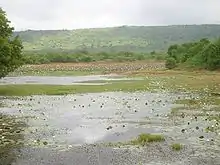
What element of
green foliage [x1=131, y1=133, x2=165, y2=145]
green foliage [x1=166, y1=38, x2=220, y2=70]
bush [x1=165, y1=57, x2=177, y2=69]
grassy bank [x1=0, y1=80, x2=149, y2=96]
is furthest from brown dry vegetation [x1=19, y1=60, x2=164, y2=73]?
green foliage [x1=131, y1=133, x2=165, y2=145]

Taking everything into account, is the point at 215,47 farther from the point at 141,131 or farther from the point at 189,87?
the point at 141,131

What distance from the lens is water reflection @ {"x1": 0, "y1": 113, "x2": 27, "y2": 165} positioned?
28109mm

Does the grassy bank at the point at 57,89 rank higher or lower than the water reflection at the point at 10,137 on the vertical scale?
lower

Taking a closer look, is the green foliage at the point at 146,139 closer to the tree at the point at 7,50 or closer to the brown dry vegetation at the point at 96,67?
the tree at the point at 7,50

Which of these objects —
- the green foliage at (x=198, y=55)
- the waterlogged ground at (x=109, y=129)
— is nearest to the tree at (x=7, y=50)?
the waterlogged ground at (x=109, y=129)

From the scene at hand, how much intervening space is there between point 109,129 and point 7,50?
31913 mm

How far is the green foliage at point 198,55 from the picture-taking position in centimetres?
10612

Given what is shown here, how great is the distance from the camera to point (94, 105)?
176 feet

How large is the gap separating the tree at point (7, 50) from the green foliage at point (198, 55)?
5199 cm

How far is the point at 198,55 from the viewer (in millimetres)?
114875

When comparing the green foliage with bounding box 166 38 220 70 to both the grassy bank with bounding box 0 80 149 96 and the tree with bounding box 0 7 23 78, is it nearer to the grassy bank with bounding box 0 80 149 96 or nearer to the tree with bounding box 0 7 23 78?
the grassy bank with bounding box 0 80 149 96

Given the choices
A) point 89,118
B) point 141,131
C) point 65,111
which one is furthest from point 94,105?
point 141,131

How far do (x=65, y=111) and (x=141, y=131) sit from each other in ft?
47.5

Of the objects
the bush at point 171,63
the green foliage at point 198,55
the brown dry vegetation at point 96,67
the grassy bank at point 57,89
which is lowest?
the brown dry vegetation at point 96,67
